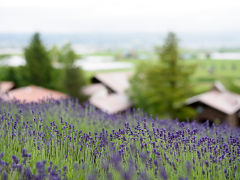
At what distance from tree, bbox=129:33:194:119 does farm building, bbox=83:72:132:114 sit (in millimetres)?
2813

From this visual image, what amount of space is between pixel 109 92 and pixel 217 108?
13966mm

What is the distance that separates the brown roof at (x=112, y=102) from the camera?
939 inches

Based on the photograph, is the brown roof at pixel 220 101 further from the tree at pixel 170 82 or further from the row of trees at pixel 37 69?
the row of trees at pixel 37 69

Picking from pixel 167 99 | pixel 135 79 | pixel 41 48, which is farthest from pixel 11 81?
pixel 167 99

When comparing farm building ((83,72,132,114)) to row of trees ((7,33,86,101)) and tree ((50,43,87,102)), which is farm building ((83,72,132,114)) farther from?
row of trees ((7,33,86,101))

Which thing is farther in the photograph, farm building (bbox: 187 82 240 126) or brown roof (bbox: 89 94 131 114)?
farm building (bbox: 187 82 240 126)

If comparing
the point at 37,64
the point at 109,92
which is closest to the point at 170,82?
the point at 109,92

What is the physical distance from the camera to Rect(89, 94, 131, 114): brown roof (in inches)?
939

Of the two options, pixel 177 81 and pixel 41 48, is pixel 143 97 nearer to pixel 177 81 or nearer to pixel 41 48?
pixel 177 81

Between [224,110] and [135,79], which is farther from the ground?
[135,79]

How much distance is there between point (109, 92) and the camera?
117 feet

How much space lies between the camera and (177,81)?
24.3 meters

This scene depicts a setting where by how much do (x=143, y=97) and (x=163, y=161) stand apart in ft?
84.7

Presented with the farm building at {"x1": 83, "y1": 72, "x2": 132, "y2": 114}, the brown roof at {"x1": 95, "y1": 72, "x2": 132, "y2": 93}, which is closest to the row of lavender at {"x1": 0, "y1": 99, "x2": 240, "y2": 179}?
the farm building at {"x1": 83, "y1": 72, "x2": 132, "y2": 114}
